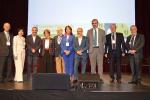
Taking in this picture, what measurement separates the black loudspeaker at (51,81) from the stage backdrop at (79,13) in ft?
14.2

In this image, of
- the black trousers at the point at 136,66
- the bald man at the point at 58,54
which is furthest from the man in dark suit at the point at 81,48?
the black trousers at the point at 136,66

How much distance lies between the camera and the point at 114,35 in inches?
275

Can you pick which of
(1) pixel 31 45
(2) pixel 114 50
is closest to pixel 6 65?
(1) pixel 31 45

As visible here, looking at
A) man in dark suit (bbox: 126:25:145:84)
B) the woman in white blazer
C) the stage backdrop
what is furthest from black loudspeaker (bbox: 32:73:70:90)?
the stage backdrop

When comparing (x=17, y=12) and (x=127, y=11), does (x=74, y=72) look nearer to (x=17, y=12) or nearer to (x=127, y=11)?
(x=127, y=11)

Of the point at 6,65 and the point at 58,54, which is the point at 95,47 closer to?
the point at 58,54

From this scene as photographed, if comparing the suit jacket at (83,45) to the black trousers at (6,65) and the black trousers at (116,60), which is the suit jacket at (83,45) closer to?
the black trousers at (116,60)

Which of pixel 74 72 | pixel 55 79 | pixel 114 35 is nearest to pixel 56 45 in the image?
pixel 74 72

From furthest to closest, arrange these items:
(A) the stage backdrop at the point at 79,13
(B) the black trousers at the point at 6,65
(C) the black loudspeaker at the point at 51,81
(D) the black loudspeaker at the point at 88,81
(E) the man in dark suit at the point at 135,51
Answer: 1. (A) the stage backdrop at the point at 79,13
2. (B) the black trousers at the point at 6,65
3. (E) the man in dark suit at the point at 135,51
4. (D) the black loudspeaker at the point at 88,81
5. (C) the black loudspeaker at the point at 51,81

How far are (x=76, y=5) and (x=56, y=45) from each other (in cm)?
220

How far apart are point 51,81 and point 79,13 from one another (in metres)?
4.62

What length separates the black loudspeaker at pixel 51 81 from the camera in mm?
4831

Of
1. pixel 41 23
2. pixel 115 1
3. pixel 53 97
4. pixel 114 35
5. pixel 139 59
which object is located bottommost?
pixel 53 97

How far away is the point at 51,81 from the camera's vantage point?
4844 mm
